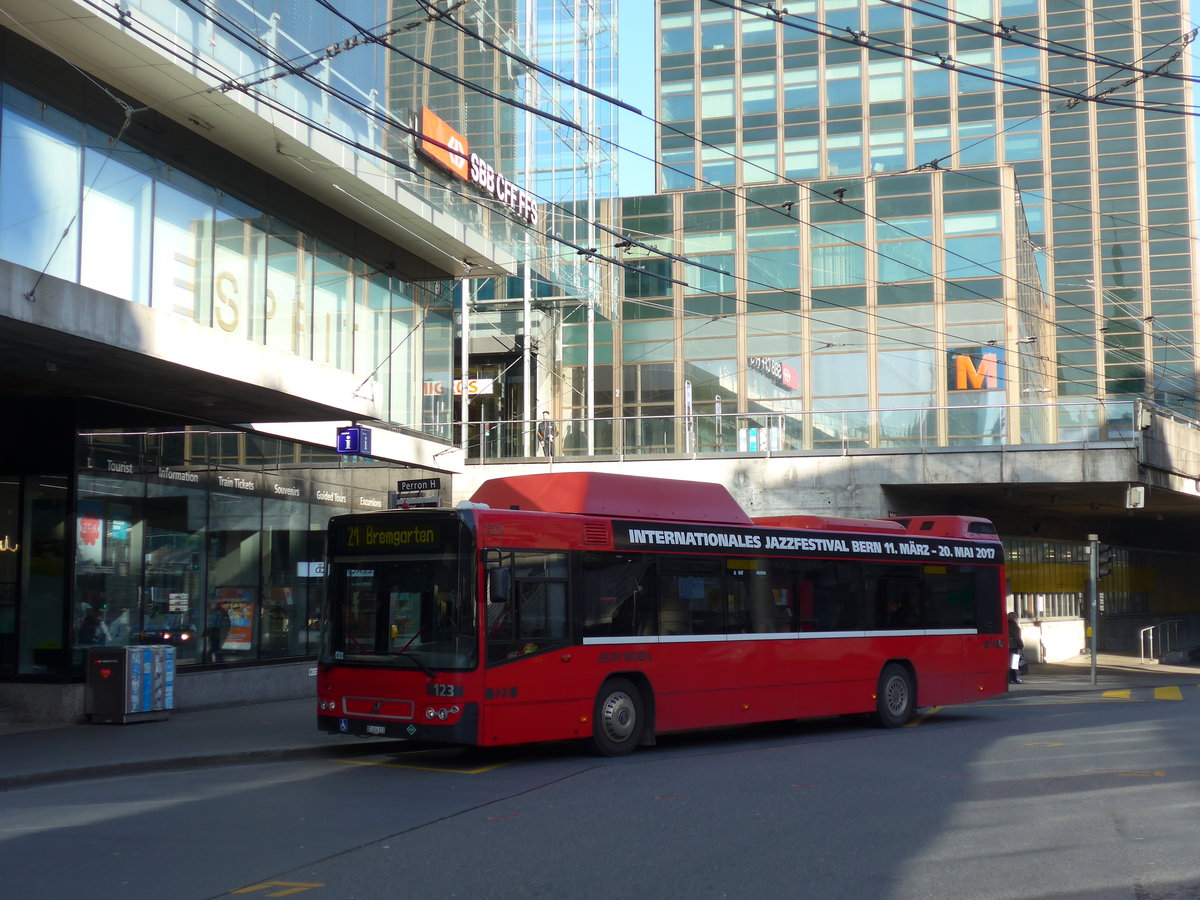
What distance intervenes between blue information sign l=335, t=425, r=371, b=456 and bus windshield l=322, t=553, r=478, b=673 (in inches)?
339

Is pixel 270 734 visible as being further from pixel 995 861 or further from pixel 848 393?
pixel 848 393

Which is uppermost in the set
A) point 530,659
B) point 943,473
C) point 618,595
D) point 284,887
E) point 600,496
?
point 943,473

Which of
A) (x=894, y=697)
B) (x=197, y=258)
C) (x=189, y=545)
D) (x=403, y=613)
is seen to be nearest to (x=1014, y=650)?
(x=894, y=697)

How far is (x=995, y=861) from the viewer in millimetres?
8453

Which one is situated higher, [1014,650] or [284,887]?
[1014,650]

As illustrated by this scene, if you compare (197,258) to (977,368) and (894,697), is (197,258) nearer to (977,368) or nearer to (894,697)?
(894,697)

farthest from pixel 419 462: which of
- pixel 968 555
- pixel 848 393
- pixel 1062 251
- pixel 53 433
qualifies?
pixel 1062 251

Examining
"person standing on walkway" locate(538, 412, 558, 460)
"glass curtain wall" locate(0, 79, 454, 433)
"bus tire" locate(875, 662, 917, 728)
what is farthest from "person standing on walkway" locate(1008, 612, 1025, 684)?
"glass curtain wall" locate(0, 79, 454, 433)

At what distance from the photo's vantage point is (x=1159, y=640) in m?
45.3

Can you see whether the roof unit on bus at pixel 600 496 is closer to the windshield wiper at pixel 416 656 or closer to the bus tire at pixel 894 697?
the windshield wiper at pixel 416 656

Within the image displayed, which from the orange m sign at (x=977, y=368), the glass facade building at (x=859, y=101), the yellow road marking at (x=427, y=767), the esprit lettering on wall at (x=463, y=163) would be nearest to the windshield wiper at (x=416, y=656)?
the yellow road marking at (x=427, y=767)

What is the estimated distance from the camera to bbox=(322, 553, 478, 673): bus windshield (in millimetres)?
13258

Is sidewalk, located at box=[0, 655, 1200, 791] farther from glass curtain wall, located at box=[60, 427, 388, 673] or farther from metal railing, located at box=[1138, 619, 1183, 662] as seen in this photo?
metal railing, located at box=[1138, 619, 1183, 662]

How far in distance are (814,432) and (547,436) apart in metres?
6.81
